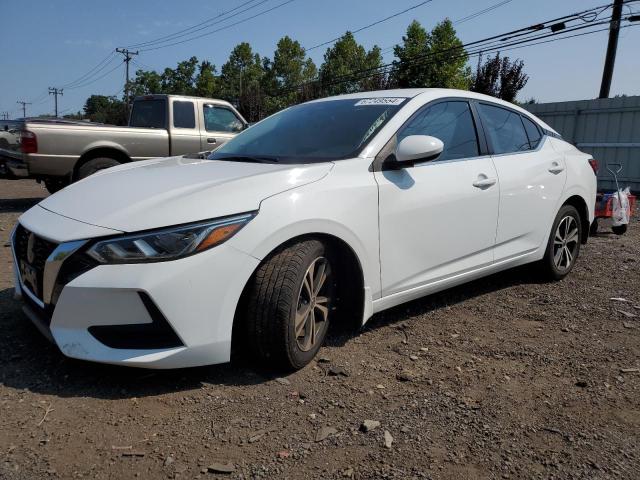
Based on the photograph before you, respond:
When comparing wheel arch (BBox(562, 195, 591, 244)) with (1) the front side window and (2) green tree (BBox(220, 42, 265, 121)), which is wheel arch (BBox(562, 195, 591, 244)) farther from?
(2) green tree (BBox(220, 42, 265, 121))

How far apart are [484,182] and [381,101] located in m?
0.91

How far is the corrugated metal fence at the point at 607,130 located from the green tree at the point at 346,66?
2471 cm

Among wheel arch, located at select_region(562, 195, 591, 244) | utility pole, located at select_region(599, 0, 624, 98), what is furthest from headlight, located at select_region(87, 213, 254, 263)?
utility pole, located at select_region(599, 0, 624, 98)

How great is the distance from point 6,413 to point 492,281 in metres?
3.83

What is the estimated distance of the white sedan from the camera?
94.6 inches

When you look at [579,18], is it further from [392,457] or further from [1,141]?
[392,457]

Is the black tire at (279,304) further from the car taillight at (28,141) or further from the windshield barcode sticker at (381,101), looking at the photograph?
the car taillight at (28,141)

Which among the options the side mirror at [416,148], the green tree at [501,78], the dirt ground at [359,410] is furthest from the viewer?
the green tree at [501,78]

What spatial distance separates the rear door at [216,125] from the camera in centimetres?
970

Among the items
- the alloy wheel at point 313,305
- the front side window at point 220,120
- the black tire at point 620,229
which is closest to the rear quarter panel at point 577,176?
the alloy wheel at point 313,305

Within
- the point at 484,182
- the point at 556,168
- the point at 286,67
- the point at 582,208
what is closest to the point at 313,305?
the point at 484,182

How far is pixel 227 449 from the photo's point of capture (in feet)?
7.13

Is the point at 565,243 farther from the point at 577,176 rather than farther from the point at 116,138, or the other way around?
the point at 116,138

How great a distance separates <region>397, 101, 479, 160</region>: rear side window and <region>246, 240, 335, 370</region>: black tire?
3.71 ft
